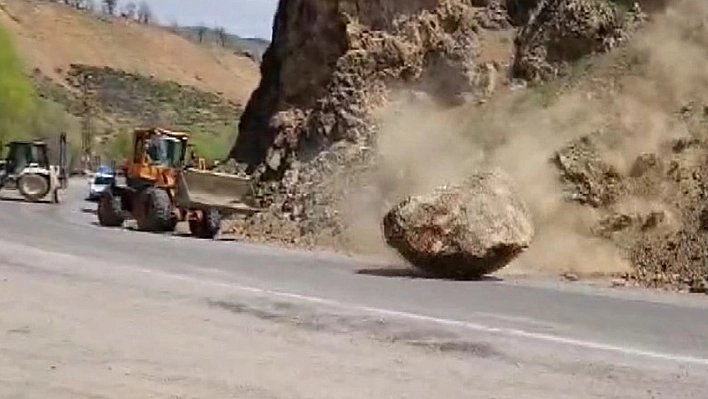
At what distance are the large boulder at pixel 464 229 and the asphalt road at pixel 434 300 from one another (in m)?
0.62

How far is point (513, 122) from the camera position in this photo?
105 feet

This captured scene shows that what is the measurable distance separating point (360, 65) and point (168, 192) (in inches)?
280

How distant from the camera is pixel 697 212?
26.0 metres

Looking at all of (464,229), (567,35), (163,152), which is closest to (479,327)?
(464,229)

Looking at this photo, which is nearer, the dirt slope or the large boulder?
the large boulder

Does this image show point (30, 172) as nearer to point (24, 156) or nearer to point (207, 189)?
point (24, 156)

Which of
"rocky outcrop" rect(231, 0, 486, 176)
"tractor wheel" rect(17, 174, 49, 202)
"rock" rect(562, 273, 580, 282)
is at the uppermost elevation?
"rocky outcrop" rect(231, 0, 486, 176)

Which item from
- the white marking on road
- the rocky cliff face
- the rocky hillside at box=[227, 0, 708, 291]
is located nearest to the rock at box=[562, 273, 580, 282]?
the rocky hillside at box=[227, 0, 708, 291]

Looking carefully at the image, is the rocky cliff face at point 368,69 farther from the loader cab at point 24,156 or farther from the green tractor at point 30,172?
the loader cab at point 24,156

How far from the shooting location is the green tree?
8325 cm

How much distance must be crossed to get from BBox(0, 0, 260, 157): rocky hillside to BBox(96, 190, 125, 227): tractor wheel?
227 feet

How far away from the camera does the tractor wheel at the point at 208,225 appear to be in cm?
3253

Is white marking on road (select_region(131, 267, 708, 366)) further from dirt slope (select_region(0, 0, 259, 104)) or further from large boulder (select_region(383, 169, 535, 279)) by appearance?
dirt slope (select_region(0, 0, 259, 104))

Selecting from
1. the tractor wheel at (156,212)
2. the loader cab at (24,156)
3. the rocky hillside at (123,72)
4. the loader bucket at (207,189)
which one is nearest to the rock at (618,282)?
the loader bucket at (207,189)
